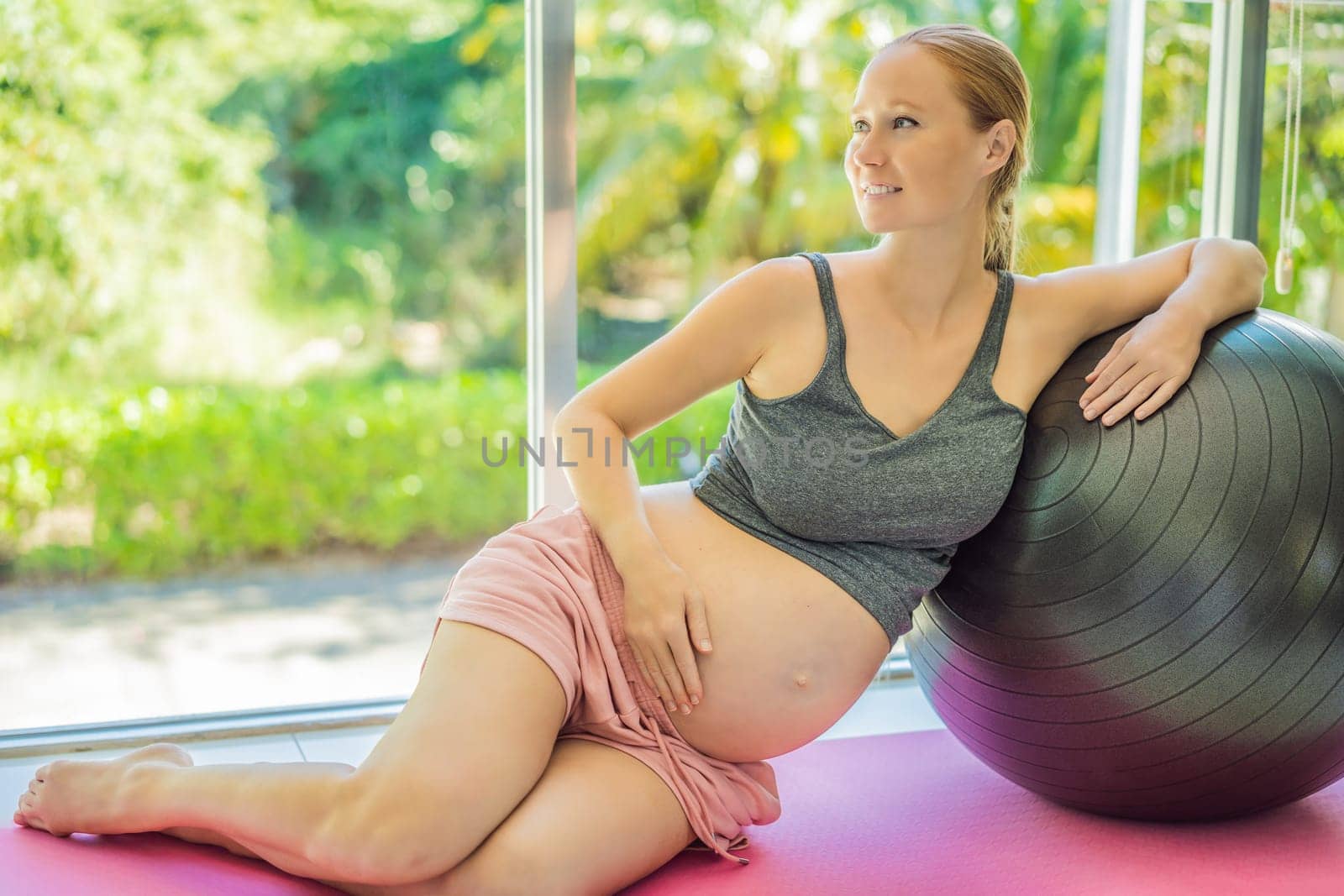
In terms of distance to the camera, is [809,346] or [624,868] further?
[809,346]

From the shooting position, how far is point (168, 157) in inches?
170

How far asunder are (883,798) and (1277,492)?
0.83m

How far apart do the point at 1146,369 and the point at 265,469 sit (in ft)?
12.8

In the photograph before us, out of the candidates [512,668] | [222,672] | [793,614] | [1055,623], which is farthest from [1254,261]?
[222,672]

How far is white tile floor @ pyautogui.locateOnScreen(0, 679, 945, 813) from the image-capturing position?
83.4 inches

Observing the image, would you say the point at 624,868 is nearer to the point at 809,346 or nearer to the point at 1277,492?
the point at 809,346

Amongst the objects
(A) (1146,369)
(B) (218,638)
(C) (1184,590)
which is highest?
(A) (1146,369)

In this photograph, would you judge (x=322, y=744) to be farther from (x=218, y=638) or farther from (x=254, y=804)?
(x=218, y=638)

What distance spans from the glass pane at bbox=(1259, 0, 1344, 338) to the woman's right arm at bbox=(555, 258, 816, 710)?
6.04 ft

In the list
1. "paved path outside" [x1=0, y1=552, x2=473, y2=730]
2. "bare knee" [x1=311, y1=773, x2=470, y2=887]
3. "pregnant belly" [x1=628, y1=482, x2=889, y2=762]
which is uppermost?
"pregnant belly" [x1=628, y1=482, x2=889, y2=762]

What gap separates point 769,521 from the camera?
173cm

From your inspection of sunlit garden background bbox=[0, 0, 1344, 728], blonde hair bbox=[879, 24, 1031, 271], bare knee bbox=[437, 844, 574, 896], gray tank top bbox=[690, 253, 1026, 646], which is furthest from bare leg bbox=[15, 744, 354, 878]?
sunlit garden background bbox=[0, 0, 1344, 728]

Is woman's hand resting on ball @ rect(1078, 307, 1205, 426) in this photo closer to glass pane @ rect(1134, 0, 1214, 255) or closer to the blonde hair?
the blonde hair

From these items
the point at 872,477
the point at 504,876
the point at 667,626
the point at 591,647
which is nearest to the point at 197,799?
the point at 504,876
